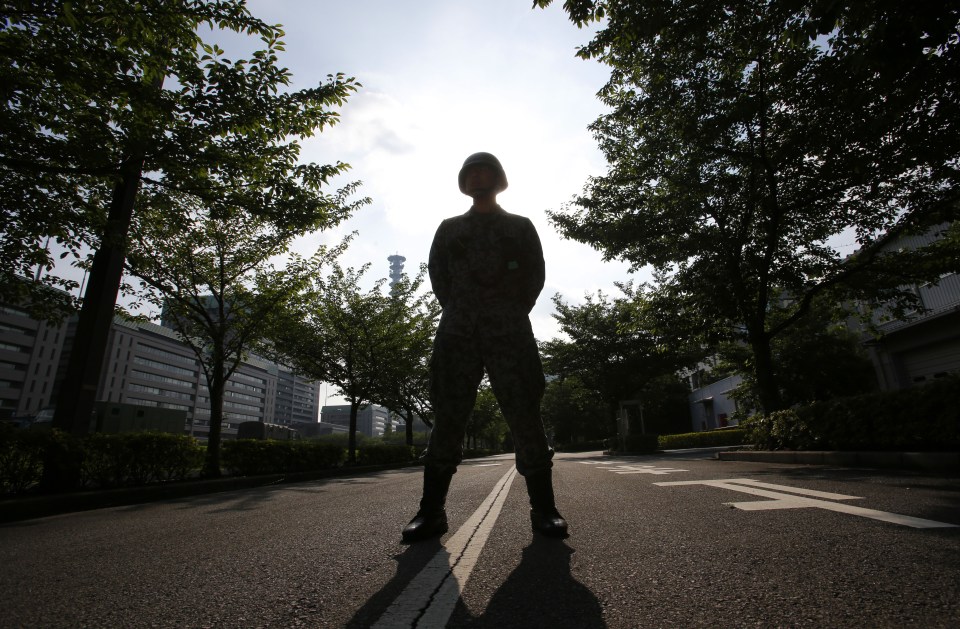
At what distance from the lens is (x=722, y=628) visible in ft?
4.19

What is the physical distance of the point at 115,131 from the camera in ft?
20.9

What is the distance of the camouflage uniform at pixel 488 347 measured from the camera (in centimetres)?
280

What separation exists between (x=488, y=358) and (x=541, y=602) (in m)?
1.49

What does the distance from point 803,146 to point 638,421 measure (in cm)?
2215

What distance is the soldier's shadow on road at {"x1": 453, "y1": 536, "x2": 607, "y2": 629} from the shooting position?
1.37 metres

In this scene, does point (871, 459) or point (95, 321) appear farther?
point (871, 459)

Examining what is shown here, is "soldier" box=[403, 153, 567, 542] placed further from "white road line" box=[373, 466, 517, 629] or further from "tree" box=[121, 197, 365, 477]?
"tree" box=[121, 197, 365, 477]

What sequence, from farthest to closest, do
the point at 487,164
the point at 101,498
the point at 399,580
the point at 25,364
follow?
the point at 25,364 → the point at 101,498 → the point at 487,164 → the point at 399,580

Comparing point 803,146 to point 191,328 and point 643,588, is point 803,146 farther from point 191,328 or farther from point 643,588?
point 191,328

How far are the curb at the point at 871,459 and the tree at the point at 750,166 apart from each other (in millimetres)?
2828

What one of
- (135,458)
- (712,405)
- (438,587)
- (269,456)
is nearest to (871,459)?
(438,587)

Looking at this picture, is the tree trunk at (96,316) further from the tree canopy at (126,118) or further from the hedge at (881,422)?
the hedge at (881,422)

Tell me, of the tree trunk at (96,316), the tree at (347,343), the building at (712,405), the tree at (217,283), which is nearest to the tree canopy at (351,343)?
the tree at (347,343)

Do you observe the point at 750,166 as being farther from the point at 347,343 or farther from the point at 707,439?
the point at 707,439
